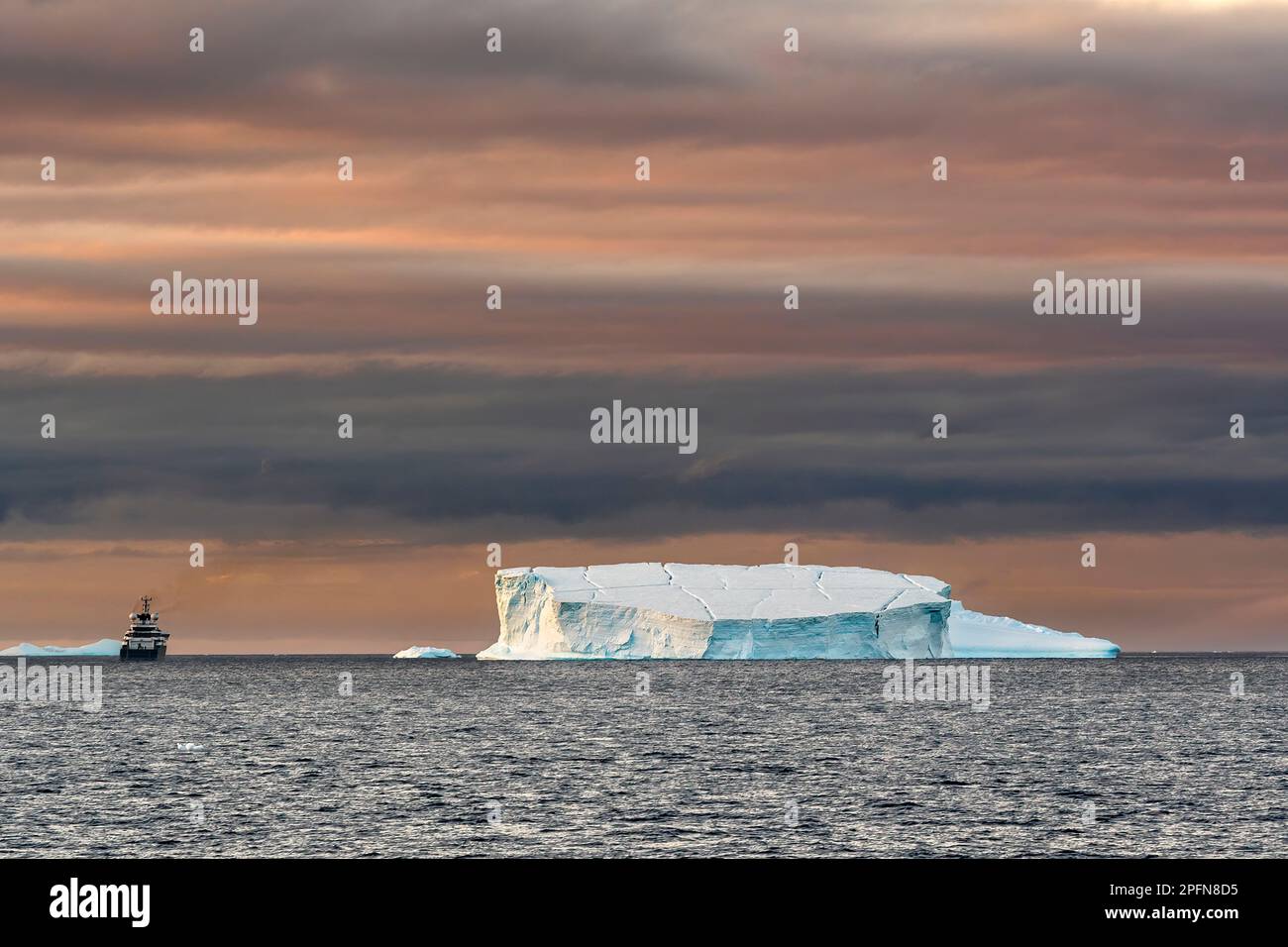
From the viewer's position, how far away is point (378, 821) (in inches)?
Result: 1542

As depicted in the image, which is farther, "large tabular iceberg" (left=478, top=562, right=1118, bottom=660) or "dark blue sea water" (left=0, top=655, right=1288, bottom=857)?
"large tabular iceberg" (left=478, top=562, right=1118, bottom=660)

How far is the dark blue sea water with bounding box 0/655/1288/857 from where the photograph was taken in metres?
35.9

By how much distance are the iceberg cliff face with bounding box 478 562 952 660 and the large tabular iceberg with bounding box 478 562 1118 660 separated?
0.10 m

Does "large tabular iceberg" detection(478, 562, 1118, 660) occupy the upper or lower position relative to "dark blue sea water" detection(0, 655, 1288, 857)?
upper

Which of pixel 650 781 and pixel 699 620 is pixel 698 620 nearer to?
pixel 699 620

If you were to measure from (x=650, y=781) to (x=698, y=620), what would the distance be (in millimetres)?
106796

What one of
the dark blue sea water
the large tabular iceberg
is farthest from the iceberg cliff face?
the dark blue sea water

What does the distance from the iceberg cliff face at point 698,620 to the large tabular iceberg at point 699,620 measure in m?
0.10

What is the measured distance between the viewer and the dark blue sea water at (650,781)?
35938 mm

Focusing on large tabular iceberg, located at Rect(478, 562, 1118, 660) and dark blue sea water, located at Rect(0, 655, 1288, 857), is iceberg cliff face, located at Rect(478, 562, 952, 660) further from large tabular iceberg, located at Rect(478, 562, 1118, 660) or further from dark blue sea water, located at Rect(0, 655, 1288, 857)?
dark blue sea water, located at Rect(0, 655, 1288, 857)

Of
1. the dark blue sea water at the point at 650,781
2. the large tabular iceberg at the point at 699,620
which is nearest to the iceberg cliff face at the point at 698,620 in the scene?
the large tabular iceberg at the point at 699,620
